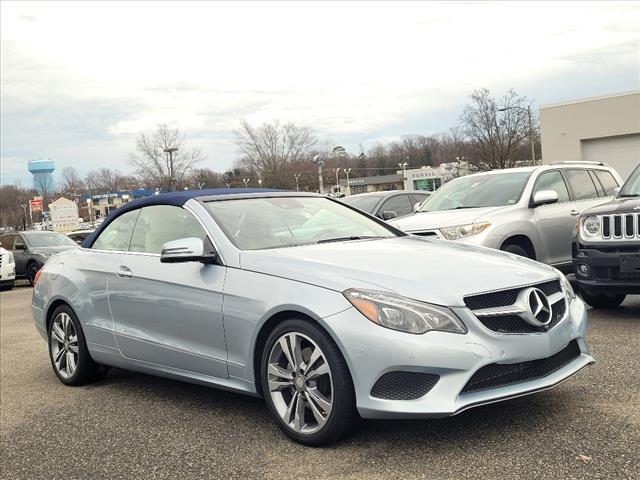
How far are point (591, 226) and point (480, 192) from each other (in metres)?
2.30

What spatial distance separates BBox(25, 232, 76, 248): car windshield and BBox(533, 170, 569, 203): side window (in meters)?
15.1

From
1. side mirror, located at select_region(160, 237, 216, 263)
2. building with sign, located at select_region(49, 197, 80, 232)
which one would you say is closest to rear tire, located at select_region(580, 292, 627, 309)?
side mirror, located at select_region(160, 237, 216, 263)

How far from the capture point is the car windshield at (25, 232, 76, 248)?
19.6m

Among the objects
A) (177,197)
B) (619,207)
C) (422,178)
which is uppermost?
(177,197)

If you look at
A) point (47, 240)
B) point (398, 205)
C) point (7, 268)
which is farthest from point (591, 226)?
point (47, 240)

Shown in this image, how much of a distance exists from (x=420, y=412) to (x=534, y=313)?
85cm

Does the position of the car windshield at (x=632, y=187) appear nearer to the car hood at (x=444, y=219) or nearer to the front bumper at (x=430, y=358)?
the car hood at (x=444, y=219)

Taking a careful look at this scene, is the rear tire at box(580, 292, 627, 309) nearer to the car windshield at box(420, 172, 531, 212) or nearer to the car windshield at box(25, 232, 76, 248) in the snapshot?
the car windshield at box(420, 172, 531, 212)

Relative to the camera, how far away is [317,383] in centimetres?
364

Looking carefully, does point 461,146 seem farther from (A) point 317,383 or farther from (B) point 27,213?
(B) point 27,213

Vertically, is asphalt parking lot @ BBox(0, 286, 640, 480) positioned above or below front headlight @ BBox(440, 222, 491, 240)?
below

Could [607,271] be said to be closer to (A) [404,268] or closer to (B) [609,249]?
(B) [609,249]

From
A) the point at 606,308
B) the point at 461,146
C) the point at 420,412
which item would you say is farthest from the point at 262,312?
the point at 461,146

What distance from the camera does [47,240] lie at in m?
19.9
